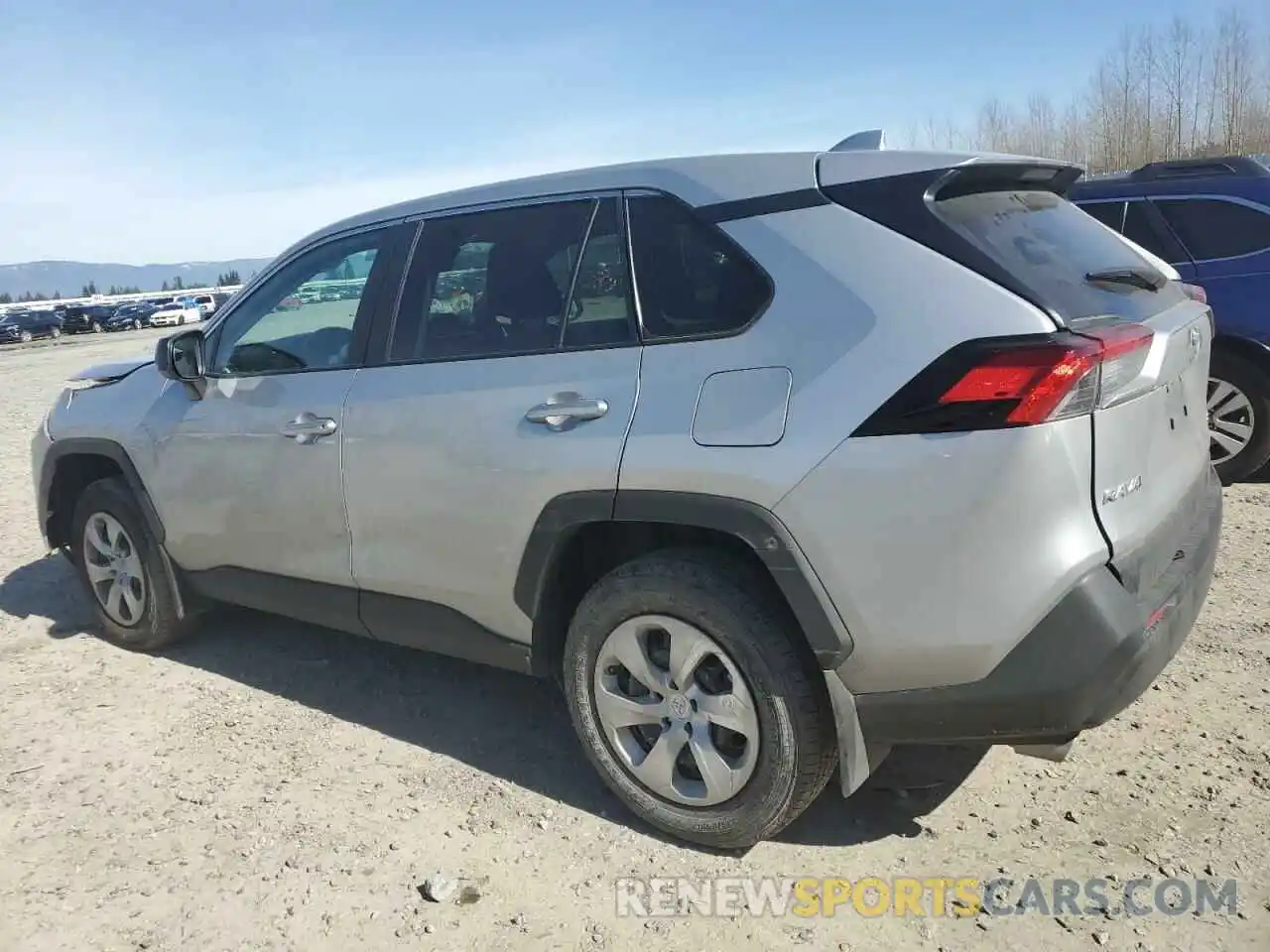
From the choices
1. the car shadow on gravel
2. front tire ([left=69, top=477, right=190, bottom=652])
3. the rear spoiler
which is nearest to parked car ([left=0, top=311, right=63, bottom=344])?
the car shadow on gravel

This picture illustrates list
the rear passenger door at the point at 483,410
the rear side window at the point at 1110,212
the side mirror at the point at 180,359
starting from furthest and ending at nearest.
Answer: the rear side window at the point at 1110,212 < the side mirror at the point at 180,359 < the rear passenger door at the point at 483,410

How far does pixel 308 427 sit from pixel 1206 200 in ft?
17.4

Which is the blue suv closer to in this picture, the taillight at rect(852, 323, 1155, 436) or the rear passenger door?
the taillight at rect(852, 323, 1155, 436)

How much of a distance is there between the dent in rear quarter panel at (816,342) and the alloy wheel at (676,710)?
1.57ft

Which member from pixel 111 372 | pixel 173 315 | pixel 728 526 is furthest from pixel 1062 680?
pixel 173 315

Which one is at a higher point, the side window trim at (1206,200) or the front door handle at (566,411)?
the side window trim at (1206,200)

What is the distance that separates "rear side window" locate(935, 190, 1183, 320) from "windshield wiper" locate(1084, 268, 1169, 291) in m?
0.02

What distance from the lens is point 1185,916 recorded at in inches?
94.0

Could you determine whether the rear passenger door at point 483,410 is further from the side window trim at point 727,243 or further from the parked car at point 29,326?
the parked car at point 29,326

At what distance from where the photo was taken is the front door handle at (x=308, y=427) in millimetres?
3387

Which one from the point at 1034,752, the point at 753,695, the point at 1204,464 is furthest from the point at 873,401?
the point at 1204,464

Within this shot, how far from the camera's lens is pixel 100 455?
14.4ft

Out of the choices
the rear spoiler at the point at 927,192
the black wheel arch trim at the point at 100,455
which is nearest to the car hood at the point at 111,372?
the black wheel arch trim at the point at 100,455

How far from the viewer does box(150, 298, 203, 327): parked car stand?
54.3 meters
